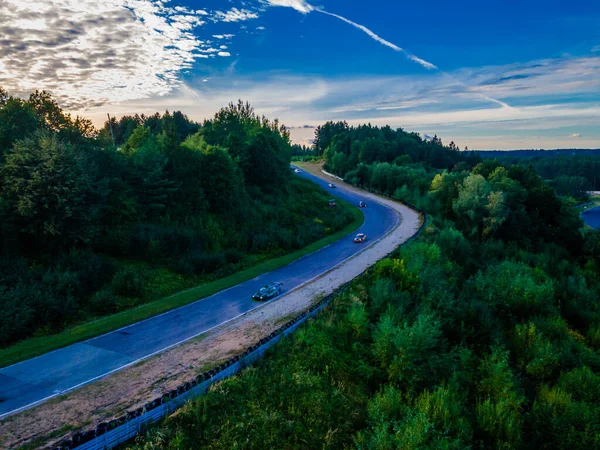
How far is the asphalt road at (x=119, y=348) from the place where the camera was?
50.7ft

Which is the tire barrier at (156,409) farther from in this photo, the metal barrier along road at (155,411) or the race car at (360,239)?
the race car at (360,239)

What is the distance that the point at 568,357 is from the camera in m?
22.3

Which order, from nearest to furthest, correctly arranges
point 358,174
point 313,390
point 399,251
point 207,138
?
1. point 313,390
2. point 399,251
3. point 207,138
4. point 358,174

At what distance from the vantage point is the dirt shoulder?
42.1 ft

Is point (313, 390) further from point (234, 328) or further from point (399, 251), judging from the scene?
point (399, 251)

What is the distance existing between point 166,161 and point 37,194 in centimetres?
1461

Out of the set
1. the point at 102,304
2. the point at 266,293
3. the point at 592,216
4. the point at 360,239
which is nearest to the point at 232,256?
the point at 266,293

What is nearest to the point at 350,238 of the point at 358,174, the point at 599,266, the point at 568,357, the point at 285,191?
the point at 285,191

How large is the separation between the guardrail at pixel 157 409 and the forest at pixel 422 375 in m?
0.44

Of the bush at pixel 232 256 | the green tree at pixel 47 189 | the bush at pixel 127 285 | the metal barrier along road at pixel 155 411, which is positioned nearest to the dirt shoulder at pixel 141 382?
the metal barrier along road at pixel 155 411

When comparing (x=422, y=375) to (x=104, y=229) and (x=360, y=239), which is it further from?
(x=360, y=239)

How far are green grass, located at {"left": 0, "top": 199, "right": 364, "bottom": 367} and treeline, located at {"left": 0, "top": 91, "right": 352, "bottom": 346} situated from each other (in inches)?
40.6

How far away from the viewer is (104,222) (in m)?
32.9

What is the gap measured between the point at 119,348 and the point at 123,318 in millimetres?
4188
